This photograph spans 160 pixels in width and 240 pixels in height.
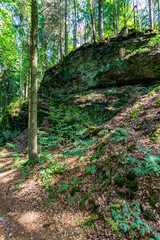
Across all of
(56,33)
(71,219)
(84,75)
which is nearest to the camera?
(71,219)

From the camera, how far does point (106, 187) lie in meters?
2.88

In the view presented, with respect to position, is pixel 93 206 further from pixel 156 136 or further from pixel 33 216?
pixel 156 136

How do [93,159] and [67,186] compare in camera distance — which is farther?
[93,159]

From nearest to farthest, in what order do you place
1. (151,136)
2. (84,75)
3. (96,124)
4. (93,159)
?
(151,136) → (93,159) → (96,124) → (84,75)

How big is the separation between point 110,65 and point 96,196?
28.9ft

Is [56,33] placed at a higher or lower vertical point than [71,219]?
higher

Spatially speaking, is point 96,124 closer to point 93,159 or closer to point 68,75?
point 93,159

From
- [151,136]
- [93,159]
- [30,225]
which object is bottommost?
[30,225]

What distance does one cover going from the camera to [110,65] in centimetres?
889

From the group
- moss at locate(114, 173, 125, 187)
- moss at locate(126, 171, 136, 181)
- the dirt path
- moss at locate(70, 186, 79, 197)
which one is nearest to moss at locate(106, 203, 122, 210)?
moss at locate(114, 173, 125, 187)

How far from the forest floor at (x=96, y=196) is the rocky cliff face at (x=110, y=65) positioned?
4.18 metres

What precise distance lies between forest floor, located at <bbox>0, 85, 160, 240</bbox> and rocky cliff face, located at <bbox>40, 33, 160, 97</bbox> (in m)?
4.18

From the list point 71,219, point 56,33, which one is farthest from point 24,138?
point 56,33

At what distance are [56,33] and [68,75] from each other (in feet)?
31.7
